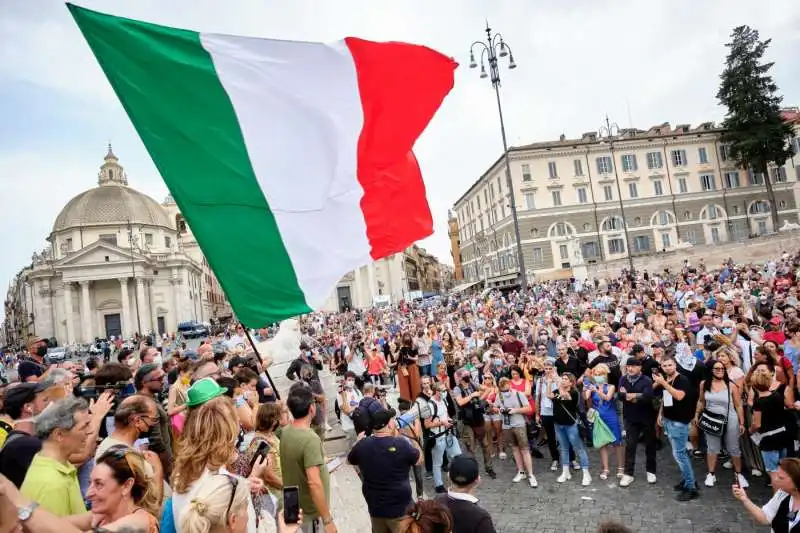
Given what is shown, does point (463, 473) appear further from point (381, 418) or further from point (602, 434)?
point (602, 434)

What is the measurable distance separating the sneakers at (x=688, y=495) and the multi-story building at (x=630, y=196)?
1902 inches

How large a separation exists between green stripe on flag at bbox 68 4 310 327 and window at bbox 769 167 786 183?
71128 mm

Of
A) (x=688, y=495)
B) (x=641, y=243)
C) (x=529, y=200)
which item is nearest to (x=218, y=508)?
(x=688, y=495)

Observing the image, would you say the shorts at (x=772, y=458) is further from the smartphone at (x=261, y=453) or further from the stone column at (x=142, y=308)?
the stone column at (x=142, y=308)

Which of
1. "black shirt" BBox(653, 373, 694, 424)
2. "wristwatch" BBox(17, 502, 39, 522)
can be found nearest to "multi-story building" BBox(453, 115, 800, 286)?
"black shirt" BBox(653, 373, 694, 424)

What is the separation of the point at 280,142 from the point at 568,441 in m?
6.18

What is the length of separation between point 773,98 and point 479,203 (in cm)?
3310

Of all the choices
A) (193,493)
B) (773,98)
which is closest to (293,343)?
(193,493)

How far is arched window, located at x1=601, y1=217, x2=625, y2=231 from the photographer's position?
185ft

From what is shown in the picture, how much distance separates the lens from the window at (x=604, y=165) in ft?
187

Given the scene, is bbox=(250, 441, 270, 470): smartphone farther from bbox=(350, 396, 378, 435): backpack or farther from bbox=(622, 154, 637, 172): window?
bbox=(622, 154, 637, 172): window

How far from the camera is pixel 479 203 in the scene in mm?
69375

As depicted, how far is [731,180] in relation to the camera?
195ft

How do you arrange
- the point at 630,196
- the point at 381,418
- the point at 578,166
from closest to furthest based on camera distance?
the point at 381,418
the point at 578,166
the point at 630,196
